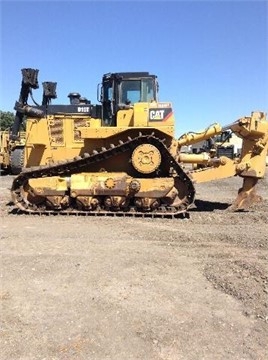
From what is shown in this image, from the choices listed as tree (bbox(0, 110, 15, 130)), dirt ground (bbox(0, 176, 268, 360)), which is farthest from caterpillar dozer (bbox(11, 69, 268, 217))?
tree (bbox(0, 110, 15, 130))

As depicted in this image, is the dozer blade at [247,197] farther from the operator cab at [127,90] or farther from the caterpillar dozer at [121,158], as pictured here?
the operator cab at [127,90]

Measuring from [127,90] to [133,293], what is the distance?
6972 mm

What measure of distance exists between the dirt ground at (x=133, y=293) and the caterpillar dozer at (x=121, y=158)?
149cm

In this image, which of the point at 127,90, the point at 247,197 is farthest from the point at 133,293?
the point at 127,90

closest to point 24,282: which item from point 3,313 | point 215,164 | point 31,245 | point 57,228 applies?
point 3,313

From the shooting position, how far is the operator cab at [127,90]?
1069 cm

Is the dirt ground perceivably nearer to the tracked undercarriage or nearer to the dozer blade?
the tracked undercarriage

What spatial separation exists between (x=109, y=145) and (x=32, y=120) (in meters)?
2.18

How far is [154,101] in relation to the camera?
10719 millimetres

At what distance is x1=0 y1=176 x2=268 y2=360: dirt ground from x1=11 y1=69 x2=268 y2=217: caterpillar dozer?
1486 millimetres

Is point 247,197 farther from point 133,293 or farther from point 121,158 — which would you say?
point 133,293

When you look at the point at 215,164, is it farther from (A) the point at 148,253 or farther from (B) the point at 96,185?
(A) the point at 148,253

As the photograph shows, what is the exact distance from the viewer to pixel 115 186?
31.3 feet

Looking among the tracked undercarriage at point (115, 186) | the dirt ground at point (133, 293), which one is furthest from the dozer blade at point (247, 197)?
the dirt ground at point (133, 293)
